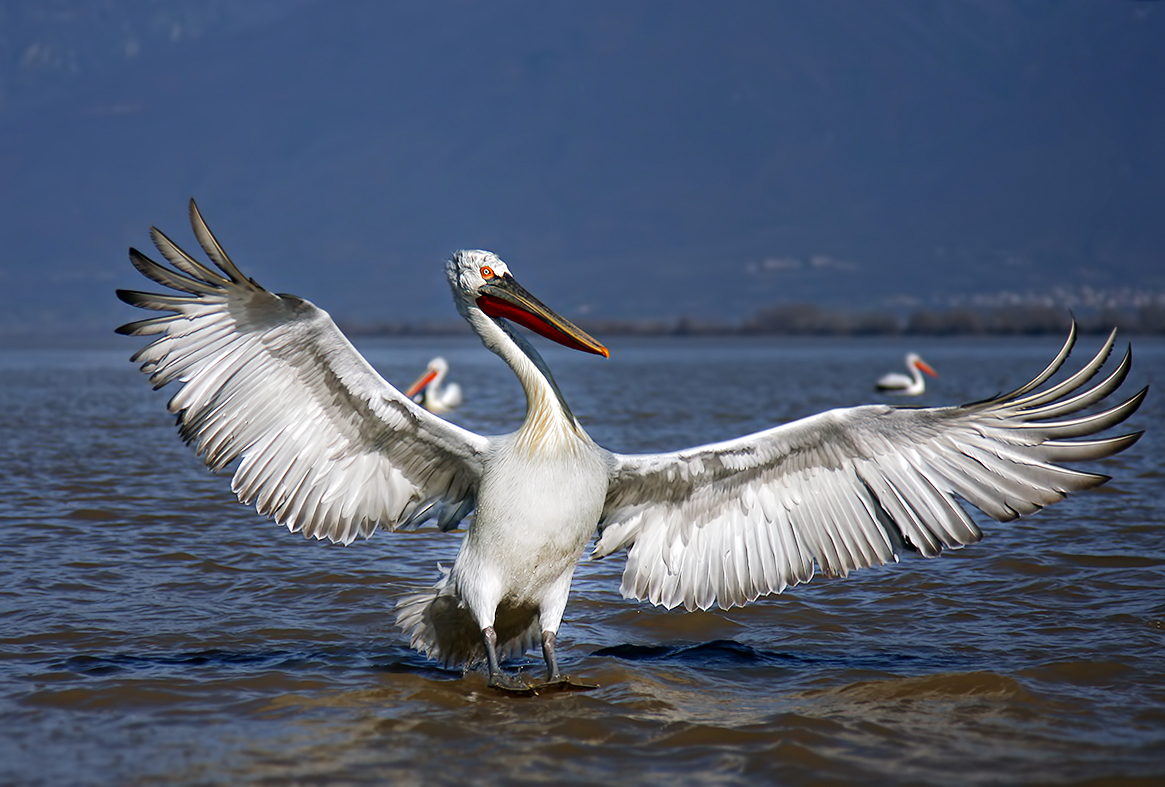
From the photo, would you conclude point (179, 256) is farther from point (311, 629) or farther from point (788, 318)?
point (788, 318)

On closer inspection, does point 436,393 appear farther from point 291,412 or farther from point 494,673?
point 494,673

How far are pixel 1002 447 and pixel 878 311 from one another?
337ft

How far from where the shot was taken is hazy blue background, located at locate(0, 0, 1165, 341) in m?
122

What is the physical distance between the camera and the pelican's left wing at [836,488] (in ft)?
17.2

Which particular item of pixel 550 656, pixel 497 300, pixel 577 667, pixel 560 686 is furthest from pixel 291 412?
pixel 577 667

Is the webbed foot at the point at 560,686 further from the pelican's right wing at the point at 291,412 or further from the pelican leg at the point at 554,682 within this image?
the pelican's right wing at the point at 291,412

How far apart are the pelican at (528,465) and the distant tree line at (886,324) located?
57467mm

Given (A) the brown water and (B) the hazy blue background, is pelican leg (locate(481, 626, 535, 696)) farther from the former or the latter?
(B) the hazy blue background

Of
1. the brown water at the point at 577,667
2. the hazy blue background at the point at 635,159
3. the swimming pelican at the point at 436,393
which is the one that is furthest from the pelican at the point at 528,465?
the hazy blue background at the point at 635,159

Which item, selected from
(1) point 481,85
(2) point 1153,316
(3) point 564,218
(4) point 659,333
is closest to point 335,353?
(2) point 1153,316

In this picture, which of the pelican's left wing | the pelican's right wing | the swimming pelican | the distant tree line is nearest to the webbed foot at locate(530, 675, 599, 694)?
the pelican's left wing

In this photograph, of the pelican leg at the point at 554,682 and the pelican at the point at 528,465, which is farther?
the pelican leg at the point at 554,682

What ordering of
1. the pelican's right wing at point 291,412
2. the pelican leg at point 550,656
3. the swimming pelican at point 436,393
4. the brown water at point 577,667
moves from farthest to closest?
1. the swimming pelican at point 436,393
2. the pelican leg at point 550,656
3. the pelican's right wing at point 291,412
4. the brown water at point 577,667

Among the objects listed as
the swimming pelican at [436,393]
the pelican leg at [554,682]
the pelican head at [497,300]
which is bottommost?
the pelican leg at [554,682]
